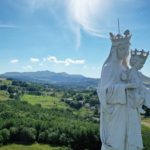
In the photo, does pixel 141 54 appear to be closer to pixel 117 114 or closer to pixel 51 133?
pixel 117 114

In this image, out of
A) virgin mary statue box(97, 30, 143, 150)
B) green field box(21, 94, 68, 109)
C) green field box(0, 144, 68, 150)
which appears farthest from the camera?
green field box(21, 94, 68, 109)

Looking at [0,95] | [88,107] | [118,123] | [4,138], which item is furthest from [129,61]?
[0,95]

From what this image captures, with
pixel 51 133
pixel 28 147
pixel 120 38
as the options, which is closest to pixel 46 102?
pixel 51 133

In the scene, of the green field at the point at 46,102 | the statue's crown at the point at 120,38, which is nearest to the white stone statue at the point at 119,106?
the statue's crown at the point at 120,38

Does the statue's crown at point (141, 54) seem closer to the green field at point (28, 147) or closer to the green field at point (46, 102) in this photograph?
the green field at point (28, 147)

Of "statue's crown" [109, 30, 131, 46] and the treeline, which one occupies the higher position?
"statue's crown" [109, 30, 131, 46]

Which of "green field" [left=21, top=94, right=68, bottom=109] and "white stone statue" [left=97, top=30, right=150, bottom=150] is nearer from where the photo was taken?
"white stone statue" [left=97, top=30, right=150, bottom=150]

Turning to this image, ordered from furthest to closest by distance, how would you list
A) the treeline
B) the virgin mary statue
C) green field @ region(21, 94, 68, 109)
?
green field @ region(21, 94, 68, 109)
the treeline
the virgin mary statue

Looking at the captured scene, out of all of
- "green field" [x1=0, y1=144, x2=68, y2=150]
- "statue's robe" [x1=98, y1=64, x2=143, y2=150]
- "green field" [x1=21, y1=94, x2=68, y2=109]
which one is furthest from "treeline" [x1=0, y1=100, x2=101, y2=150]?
"statue's robe" [x1=98, y1=64, x2=143, y2=150]

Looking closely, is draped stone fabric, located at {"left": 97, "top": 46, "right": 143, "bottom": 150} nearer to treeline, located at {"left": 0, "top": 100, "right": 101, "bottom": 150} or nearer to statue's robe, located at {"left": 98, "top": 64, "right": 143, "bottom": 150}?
statue's robe, located at {"left": 98, "top": 64, "right": 143, "bottom": 150}

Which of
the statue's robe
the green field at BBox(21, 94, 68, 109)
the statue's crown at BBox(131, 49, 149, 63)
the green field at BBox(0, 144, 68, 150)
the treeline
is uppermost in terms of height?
the statue's crown at BBox(131, 49, 149, 63)

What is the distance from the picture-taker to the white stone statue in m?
13.4

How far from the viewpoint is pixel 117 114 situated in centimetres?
1351

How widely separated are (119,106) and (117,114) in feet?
0.85
